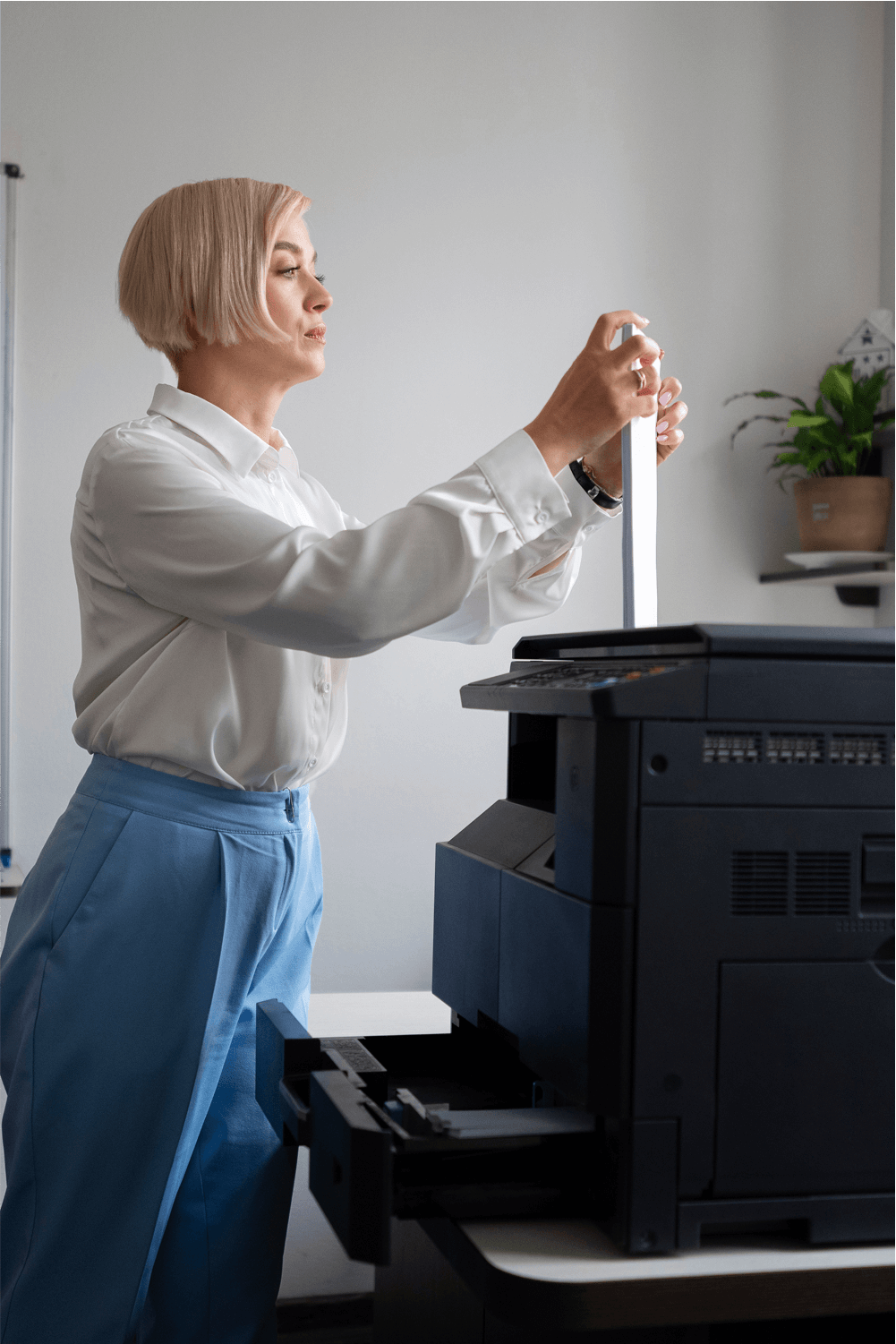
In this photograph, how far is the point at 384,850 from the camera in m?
2.77

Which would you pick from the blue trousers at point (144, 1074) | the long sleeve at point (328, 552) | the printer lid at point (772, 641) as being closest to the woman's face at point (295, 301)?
the long sleeve at point (328, 552)

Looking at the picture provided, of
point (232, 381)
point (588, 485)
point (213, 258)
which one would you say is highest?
point (213, 258)

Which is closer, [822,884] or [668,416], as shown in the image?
[822,884]

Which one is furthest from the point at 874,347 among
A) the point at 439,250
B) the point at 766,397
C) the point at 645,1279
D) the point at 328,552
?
the point at 645,1279

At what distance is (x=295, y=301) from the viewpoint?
1.25m

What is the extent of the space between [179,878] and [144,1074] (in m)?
0.18

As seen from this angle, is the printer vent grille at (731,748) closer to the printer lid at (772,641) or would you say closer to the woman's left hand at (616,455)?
the printer lid at (772,641)

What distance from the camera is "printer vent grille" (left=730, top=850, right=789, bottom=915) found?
2.54 feet

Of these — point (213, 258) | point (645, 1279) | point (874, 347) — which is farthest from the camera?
point (874, 347)

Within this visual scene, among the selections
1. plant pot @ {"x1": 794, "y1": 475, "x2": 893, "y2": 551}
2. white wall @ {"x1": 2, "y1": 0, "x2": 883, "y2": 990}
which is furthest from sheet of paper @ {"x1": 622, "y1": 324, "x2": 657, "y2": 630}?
plant pot @ {"x1": 794, "y1": 475, "x2": 893, "y2": 551}

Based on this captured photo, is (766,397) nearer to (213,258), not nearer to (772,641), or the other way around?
(213,258)

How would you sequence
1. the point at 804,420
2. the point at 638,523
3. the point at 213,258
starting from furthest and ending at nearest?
the point at 804,420
the point at 213,258
the point at 638,523

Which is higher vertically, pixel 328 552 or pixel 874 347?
pixel 874 347

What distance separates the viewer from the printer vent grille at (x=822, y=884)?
0.78 metres
